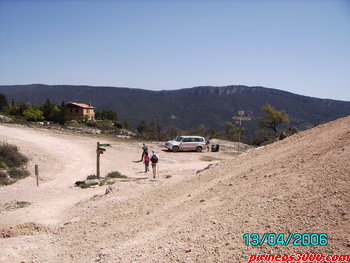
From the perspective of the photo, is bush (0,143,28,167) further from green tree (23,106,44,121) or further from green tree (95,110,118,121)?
green tree (95,110,118,121)

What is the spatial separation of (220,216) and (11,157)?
565 inches

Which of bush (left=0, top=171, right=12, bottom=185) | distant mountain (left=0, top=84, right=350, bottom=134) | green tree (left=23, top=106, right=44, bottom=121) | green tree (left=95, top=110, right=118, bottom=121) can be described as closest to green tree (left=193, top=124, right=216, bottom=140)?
green tree (left=23, top=106, right=44, bottom=121)

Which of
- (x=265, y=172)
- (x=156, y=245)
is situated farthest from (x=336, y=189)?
(x=156, y=245)

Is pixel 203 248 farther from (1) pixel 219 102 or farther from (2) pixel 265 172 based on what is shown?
(1) pixel 219 102

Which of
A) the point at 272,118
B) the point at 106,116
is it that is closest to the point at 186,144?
the point at 272,118

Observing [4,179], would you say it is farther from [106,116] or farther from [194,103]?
[194,103]

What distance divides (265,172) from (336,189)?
222 cm

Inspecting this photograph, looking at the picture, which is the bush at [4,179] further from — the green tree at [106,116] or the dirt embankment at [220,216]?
the green tree at [106,116]

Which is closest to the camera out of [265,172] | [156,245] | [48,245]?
[156,245]

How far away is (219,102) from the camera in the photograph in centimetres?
10788
